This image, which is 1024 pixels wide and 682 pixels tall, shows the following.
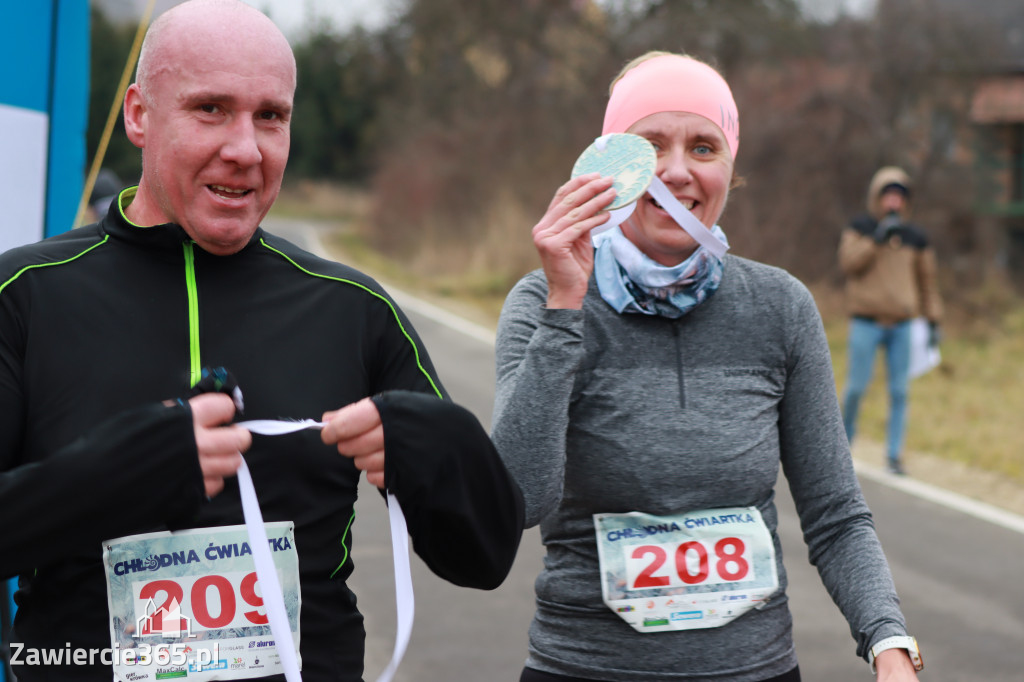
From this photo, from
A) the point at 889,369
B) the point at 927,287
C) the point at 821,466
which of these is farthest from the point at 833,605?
the point at 927,287

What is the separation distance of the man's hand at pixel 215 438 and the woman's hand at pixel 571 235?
75 centimetres

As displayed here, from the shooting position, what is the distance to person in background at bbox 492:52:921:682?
233 cm

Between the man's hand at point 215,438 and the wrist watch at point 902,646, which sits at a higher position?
the man's hand at point 215,438

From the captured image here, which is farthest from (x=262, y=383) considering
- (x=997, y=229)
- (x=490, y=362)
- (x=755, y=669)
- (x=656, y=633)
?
(x=997, y=229)

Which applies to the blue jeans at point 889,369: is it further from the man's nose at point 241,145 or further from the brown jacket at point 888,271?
the man's nose at point 241,145

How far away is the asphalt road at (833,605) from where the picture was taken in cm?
518

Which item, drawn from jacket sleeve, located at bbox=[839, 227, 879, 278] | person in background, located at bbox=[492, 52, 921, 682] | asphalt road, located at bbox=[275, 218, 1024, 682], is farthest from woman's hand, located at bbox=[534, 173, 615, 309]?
jacket sleeve, located at bbox=[839, 227, 879, 278]

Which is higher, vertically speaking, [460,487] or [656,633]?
[460,487]

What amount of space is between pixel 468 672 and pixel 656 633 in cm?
271

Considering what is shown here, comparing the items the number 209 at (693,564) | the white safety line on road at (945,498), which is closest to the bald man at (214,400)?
the number 209 at (693,564)

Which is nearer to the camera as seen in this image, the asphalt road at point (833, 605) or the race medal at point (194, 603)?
the race medal at point (194, 603)

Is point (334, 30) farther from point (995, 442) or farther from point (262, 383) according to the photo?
point (262, 383)

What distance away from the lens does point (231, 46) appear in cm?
191

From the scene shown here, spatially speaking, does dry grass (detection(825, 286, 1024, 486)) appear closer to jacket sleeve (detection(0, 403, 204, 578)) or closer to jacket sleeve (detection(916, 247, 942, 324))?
jacket sleeve (detection(916, 247, 942, 324))
